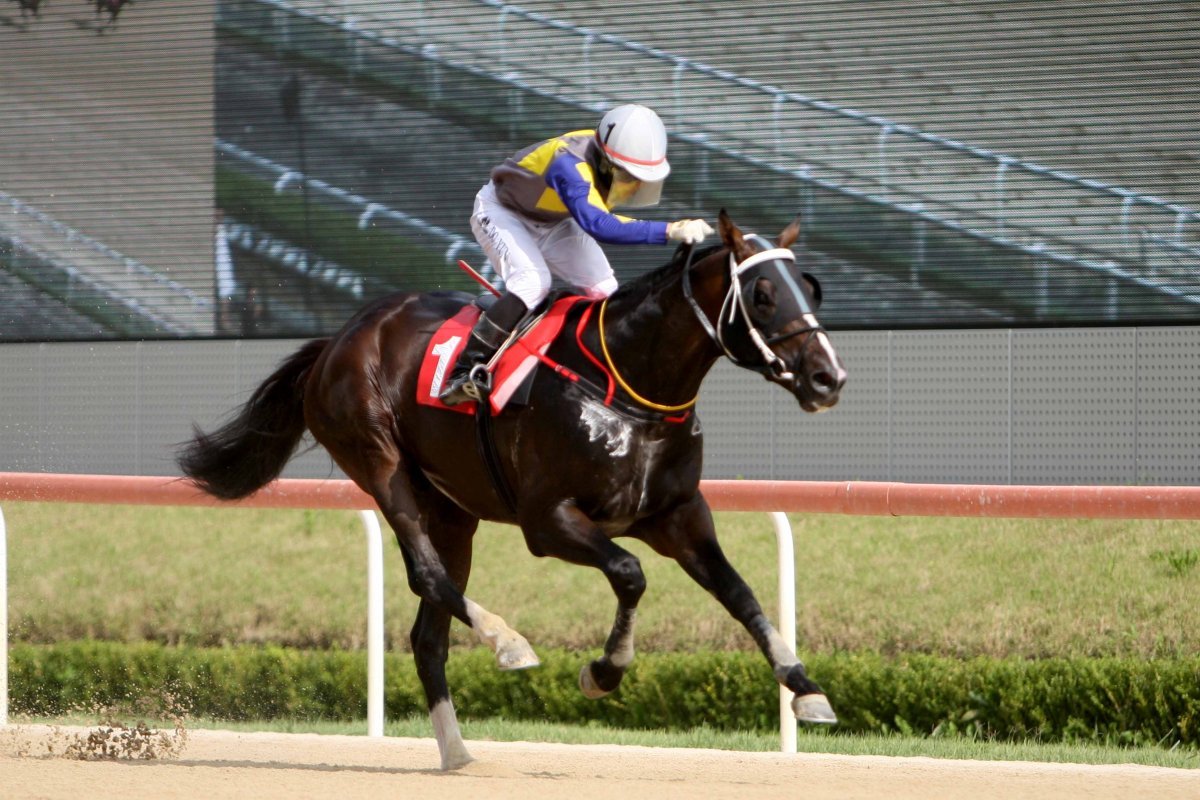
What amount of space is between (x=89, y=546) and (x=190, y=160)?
4.01m

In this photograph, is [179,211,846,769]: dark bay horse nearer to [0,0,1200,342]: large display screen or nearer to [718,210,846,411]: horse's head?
[718,210,846,411]: horse's head

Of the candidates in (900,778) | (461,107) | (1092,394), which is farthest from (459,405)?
(461,107)

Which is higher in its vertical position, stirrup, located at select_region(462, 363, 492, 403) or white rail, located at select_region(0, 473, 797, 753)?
stirrup, located at select_region(462, 363, 492, 403)

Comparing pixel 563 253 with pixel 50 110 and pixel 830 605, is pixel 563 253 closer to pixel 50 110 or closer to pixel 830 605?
pixel 830 605

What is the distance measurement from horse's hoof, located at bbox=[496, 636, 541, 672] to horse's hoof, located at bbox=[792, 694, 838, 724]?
2.33 ft

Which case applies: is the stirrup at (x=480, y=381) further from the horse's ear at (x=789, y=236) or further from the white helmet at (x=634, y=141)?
the horse's ear at (x=789, y=236)

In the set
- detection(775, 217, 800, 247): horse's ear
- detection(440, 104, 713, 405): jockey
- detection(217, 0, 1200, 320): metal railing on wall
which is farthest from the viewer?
detection(217, 0, 1200, 320): metal railing on wall

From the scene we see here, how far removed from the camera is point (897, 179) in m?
10.5

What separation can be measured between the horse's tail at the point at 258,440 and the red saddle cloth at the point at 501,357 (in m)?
0.76

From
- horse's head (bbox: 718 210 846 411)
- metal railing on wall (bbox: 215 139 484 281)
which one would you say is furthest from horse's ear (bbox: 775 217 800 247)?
metal railing on wall (bbox: 215 139 484 281)

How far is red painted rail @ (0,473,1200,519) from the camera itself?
4684 mm

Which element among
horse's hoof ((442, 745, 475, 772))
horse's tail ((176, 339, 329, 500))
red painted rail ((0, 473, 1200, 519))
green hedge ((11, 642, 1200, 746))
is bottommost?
green hedge ((11, 642, 1200, 746))

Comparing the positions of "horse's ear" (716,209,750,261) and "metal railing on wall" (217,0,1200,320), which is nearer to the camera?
"horse's ear" (716,209,750,261)

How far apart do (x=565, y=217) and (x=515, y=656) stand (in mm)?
1429
